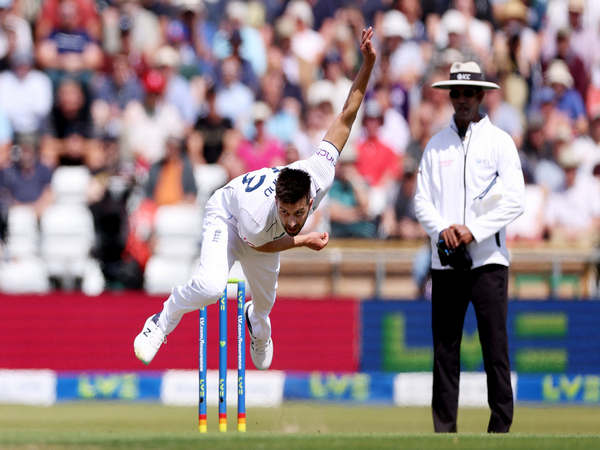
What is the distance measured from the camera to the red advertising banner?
8297mm

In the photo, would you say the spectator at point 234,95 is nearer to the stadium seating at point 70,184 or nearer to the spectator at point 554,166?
the stadium seating at point 70,184

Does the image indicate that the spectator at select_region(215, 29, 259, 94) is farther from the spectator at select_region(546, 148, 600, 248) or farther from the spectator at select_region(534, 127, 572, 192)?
the spectator at select_region(546, 148, 600, 248)

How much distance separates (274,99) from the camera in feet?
36.7

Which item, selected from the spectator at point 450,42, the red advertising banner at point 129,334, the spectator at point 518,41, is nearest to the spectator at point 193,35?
the spectator at point 450,42

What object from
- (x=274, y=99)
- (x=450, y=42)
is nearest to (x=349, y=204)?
(x=274, y=99)

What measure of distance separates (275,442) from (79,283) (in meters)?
5.27

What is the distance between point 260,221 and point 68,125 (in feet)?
20.7

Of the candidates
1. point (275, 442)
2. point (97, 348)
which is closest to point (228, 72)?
point (97, 348)

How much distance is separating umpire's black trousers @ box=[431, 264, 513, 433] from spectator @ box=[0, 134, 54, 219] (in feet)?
18.0

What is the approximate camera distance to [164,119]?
1098 centimetres

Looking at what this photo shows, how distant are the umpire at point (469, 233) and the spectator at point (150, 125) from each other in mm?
5114

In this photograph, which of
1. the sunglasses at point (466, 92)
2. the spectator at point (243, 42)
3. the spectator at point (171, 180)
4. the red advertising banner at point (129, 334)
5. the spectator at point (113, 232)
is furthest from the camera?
the spectator at point (243, 42)

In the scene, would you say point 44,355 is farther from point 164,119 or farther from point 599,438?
point 599,438

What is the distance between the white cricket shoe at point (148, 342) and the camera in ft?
17.9
